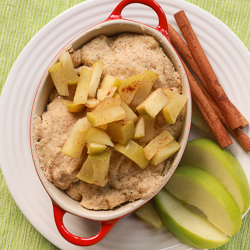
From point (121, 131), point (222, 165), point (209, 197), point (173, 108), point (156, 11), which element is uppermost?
point (156, 11)

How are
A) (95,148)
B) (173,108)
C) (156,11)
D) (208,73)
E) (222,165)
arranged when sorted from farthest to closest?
(208,73)
(222,165)
(156,11)
(173,108)
(95,148)

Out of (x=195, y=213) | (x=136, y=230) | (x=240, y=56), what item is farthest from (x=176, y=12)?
(x=136, y=230)

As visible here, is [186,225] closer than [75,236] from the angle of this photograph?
No

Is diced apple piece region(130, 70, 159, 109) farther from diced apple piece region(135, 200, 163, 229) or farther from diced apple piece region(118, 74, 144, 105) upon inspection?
diced apple piece region(135, 200, 163, 229)

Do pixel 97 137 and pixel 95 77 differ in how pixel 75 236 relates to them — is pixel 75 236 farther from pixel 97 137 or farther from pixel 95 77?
pixel 95 77

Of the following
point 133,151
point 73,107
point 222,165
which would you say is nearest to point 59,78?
point 73,107

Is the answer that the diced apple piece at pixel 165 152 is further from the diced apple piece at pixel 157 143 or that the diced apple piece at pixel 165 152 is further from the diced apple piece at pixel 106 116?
the diced apple piece at pixel 106 116

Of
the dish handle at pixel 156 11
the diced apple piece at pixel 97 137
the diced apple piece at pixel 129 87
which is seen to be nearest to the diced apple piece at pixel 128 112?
the diced apple piece at pixel 129 87

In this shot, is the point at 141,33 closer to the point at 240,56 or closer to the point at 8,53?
the point at 240,56
